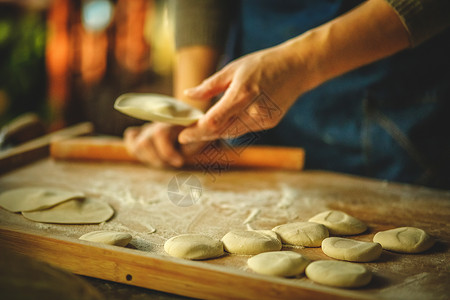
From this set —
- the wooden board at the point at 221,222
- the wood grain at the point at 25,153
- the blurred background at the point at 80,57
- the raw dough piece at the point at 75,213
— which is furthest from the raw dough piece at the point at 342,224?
the blurred background at the point at 80,57

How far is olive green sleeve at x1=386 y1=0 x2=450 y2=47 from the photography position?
1.30 metres

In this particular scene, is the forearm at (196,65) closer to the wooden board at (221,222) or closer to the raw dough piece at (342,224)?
the wooden board at (221,222)

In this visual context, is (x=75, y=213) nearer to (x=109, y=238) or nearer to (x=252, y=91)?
(x=109, y=238)

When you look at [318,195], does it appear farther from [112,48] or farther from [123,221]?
[112,48]

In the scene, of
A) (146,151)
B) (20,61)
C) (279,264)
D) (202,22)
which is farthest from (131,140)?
(20,61)

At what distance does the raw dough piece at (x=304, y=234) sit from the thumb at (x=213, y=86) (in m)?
→ 0.54

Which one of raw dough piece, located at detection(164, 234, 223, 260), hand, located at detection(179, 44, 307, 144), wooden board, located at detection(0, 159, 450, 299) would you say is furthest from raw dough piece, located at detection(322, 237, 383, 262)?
hand, located at detection(179, 44, 307, 144)

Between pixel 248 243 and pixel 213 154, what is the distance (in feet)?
3.17

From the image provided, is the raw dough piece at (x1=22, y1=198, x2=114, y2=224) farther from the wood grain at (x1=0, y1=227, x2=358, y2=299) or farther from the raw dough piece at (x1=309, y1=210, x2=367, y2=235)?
the raw dough piece at (x1=309, y1=210, x2=367, y2=235)

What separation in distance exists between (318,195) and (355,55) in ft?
1.86

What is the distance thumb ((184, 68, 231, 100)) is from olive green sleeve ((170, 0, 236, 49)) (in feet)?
2.09

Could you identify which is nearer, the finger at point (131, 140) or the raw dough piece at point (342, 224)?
the raw dough piece at point (342, 224)

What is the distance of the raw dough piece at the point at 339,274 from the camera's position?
0.90 m

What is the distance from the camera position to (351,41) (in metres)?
1.35
